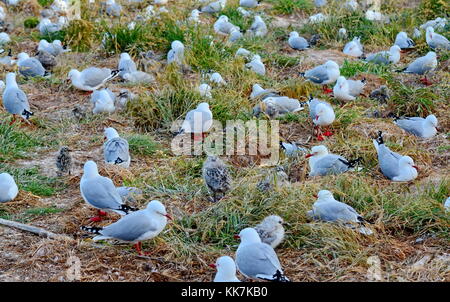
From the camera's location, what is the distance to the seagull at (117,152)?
6.91 metres

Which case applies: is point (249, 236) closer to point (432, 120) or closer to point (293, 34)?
point (432, 120)

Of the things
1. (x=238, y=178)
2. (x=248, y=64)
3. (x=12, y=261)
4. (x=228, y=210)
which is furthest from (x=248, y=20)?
(x=12, y=261)

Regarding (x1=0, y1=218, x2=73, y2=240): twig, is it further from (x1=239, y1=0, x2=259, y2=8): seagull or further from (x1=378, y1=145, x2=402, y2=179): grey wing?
(x1=239, y1=0, x2=259, y2=8): seagull

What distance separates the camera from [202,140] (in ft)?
25.5

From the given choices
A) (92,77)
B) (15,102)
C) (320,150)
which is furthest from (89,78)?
(320,150)

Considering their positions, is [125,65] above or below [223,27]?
above

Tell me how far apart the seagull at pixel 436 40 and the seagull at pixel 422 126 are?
272 centimetres

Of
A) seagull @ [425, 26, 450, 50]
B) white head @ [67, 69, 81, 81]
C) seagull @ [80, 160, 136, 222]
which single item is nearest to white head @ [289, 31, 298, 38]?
seagull @ [425, 26, 450, 50]

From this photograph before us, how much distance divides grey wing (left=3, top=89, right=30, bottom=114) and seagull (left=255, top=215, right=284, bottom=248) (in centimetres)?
357

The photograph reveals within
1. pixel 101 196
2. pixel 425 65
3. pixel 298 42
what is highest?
pixel 101 196

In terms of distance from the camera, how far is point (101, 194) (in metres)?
5.84

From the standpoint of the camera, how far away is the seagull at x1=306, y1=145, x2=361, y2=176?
6777 millimetres

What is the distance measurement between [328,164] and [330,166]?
0.09ft
